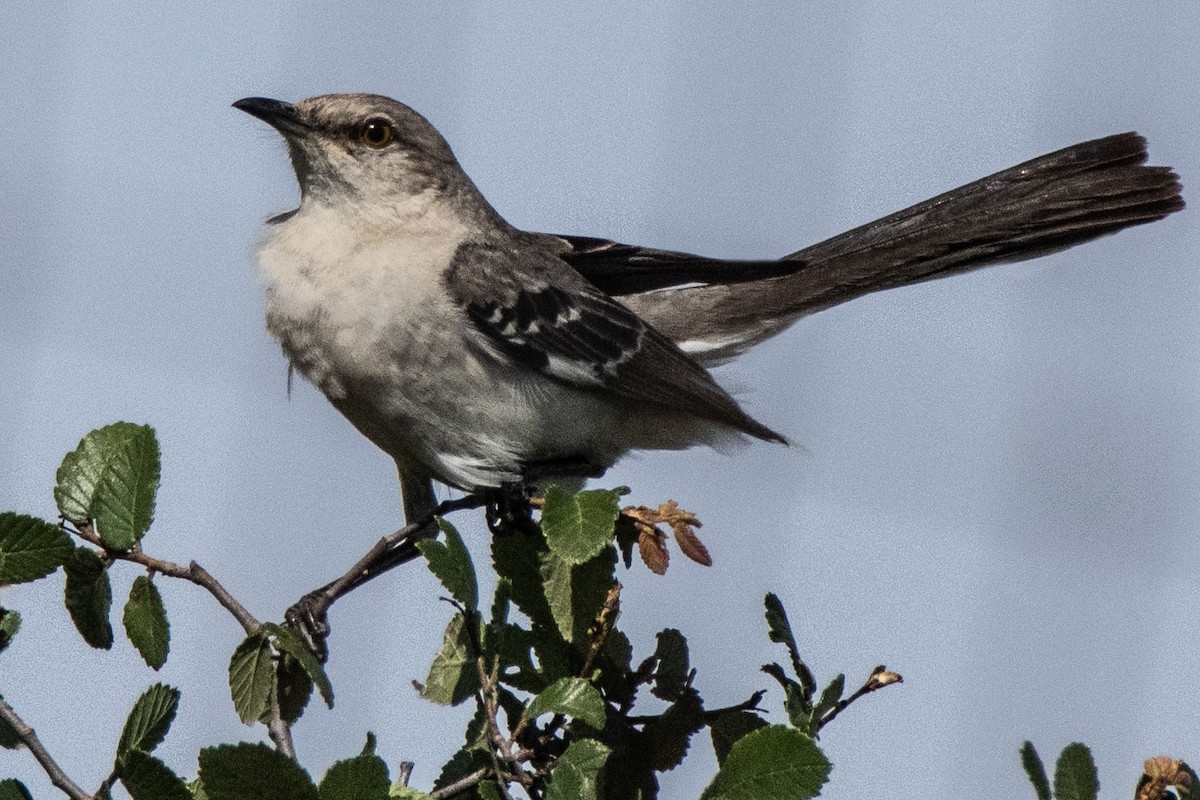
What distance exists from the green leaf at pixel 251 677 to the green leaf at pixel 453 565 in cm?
48

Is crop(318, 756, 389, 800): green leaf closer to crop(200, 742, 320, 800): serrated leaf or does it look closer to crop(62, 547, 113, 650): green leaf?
crop(200, 742, 320, 800): serrated leaf

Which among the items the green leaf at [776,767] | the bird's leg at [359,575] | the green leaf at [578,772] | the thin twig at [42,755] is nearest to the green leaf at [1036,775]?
the green leaf at [776,767]

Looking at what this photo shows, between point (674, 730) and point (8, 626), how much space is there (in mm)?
1398

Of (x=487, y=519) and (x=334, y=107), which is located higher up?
(x=334, y=107)

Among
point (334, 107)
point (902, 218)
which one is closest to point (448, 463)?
point (334, 107)

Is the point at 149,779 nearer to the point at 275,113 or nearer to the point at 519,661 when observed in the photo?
the point at 519,661

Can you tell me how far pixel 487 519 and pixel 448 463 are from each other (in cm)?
37

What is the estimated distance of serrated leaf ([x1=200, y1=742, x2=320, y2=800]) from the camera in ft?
7.35

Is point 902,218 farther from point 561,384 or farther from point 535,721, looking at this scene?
point 535,721

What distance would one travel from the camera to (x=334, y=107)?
197 inches

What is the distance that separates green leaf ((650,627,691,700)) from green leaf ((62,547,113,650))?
1182 millimetres

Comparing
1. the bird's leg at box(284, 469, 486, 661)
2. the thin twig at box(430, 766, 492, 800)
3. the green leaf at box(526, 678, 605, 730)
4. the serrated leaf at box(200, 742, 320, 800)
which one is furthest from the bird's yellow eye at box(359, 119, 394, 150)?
the serrated leaf at box(200, 742, 320, 800)

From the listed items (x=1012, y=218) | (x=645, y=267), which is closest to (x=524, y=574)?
(x=645, y=267)

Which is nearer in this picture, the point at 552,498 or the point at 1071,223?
the point at 552,498
